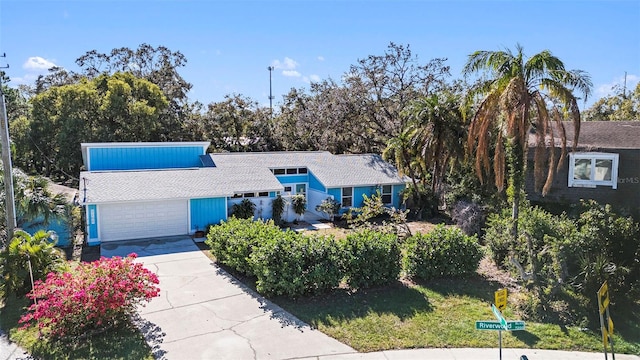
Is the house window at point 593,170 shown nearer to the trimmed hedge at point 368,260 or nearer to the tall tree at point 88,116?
the trimmed hedge at point 368,260

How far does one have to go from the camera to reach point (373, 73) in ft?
94.9

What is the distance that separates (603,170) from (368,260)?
1321 centimetres

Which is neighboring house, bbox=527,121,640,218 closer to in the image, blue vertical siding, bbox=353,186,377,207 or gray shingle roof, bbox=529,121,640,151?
gray shingle roof, bbox=529,121,640,151

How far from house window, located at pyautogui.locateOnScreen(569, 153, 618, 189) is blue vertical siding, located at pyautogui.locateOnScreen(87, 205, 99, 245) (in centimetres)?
2054

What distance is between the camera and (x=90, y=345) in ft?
27.7

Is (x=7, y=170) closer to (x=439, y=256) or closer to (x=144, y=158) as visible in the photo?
(x=144, y=158)

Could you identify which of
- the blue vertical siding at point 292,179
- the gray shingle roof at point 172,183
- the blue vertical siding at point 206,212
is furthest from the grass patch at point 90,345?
the blue vertical siding at point 292,179

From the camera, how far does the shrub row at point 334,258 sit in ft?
34.9

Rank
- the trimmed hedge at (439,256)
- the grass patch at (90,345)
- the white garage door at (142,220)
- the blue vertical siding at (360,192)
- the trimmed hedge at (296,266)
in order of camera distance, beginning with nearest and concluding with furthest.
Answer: the grass patch at (90,345) < the trimmed hedge at (296,266) < the trimmed hedge at (439,256) < the white garage door at (142,220) < the blue vertical siding at (360,192)

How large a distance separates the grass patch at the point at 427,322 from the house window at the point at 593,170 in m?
9.45

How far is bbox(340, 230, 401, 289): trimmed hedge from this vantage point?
11.1 meters

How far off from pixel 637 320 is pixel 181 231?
16.3 meters

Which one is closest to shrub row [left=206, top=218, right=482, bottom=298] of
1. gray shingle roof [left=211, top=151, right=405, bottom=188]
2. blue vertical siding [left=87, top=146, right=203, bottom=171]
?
gray shingle roof [left=211, top=151, right=405, bottom=188]

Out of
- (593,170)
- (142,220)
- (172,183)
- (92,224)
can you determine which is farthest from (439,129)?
(92,224)
